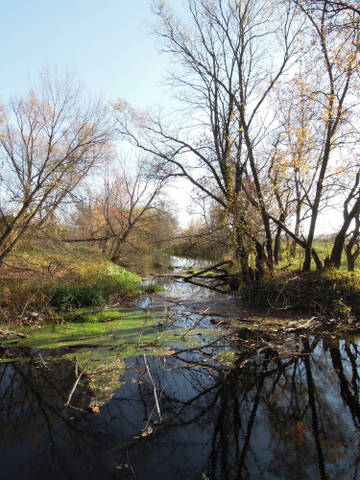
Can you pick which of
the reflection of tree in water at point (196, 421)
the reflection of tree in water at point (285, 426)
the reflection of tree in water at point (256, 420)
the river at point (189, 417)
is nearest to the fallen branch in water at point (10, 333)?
the river at point (189, 417)

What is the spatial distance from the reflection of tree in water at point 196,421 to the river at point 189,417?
1 centimetres

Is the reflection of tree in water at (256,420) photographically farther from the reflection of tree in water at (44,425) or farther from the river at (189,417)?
the reflection of tree in water at (44,425)

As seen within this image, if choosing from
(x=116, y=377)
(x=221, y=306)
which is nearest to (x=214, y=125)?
(x=221, y=306)

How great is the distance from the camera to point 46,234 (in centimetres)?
1284

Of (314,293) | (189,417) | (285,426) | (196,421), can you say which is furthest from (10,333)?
(314,293)

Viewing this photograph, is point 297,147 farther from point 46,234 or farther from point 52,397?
point 46,234

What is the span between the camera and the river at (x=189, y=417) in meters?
3.07

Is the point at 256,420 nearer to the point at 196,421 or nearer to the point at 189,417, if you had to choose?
the point at 196,421

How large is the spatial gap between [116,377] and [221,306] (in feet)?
18.5

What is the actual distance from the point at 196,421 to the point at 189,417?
13cm

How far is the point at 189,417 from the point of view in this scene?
3961 mm

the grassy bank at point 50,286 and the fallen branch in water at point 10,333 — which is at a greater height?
the grassy bank at point 50,286

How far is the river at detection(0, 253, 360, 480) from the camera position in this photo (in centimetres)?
307

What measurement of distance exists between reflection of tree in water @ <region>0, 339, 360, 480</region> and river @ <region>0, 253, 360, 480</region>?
1 centimetres
